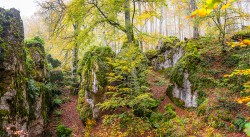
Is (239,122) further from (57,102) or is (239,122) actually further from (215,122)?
(57,102)

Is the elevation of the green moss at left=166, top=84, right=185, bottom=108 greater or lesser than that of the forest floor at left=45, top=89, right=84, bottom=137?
greater

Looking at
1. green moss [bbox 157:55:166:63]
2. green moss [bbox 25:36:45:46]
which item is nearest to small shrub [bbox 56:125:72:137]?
green moss [bbox 25:36:45:46]

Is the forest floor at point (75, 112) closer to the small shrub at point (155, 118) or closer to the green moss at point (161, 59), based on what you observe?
the small shrub at point (155, 118)

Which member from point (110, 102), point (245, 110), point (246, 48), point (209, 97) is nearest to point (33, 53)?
point (110, 102)

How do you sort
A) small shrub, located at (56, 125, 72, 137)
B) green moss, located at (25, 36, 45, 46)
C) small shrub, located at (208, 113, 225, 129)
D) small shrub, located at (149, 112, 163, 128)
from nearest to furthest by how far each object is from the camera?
small shrub, located at (208, 113, 225, 129)
small shrub, located at (149, 112, 163, 128)
small shrub, located at (56, 125, 72, 137)
green moss, located at (25, 36, 45, 46)

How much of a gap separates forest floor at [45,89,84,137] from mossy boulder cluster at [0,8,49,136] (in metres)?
1.44

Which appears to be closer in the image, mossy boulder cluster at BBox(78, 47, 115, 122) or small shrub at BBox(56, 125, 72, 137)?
small shrub at BBox(56, 125, 72, 137)

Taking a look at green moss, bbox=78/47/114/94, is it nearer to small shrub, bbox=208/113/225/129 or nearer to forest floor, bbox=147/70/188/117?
forest floor, bbox=147/70/188/117

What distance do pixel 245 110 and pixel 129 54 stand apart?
16.8ft

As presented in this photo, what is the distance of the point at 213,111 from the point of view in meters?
7.30

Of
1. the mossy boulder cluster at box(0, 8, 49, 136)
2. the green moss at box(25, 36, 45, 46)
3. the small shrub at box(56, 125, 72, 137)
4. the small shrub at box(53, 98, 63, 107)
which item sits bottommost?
the small shrub at box(56, 125, 72, 137)

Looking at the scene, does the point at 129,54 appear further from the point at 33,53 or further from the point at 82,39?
the point at 33,53

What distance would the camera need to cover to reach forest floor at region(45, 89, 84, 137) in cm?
939

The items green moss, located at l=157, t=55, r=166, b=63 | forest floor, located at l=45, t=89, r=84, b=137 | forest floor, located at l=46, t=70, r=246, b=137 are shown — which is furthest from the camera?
green moss, located at l=157, t=55, r=166, b=63
